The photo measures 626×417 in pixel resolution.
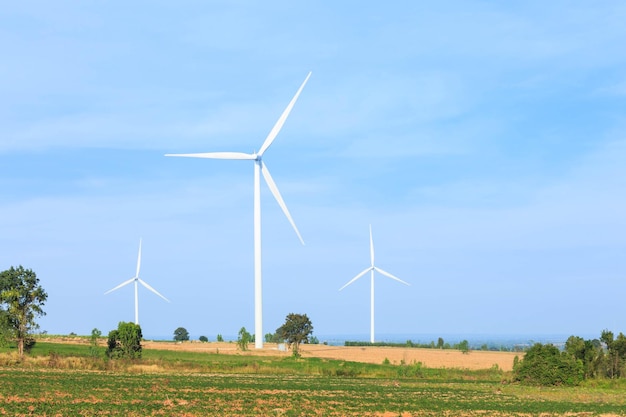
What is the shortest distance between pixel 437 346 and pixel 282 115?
71.5 m

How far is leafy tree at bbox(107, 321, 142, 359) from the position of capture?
8481 cm

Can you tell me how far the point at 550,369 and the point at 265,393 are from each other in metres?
32.7

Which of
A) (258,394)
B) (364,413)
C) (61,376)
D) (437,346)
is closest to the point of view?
(364,413)

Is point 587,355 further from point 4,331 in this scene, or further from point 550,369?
point 4,331

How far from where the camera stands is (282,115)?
320ft

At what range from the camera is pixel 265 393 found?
172 ft

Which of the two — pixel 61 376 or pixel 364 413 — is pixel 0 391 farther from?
pixel 364 413

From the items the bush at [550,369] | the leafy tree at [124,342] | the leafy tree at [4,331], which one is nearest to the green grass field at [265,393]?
the bush at [550,369]

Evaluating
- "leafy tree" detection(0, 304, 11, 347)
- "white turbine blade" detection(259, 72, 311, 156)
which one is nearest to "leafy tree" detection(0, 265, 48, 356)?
"leafy tree" detection(0, 304, 11, 347)

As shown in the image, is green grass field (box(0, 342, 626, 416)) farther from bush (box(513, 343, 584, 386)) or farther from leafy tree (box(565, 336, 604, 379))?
leafy tree (box(565, 336, 604, 379))

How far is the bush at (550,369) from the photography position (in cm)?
7344

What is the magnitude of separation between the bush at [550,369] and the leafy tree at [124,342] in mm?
39778

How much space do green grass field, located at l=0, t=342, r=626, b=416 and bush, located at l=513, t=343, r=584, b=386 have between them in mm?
1807

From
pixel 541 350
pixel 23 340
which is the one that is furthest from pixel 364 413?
pixel 23 340
